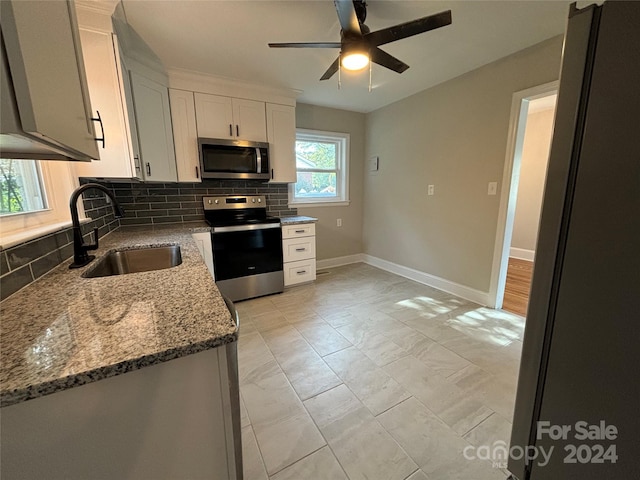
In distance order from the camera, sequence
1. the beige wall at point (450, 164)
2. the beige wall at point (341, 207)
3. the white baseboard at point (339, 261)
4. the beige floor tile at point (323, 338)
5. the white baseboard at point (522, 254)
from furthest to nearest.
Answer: the white baseboard at point (522, 254), the white baseboard at point (339, 261), the beige wall at point (341, 207), the beige wall at point (450, 164), the beige floor tile at point (323, 338)

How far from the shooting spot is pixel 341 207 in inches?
158

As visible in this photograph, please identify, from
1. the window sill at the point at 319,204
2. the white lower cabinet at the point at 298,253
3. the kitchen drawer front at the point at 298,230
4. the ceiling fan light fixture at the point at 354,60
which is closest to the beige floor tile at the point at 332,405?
the white lower cabinet at the point at 298,253

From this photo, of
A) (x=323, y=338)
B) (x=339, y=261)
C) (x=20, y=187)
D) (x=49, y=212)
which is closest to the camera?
(x=20, y=187)

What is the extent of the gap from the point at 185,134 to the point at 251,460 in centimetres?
275

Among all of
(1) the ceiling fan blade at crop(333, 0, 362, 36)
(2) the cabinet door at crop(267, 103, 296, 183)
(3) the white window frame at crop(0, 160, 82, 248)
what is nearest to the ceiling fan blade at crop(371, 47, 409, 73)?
(1) the ceiling fan blade at crop(333, 0, 362, 36)

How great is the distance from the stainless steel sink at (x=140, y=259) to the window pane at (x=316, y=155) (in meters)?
2.33

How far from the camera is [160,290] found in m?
0.93

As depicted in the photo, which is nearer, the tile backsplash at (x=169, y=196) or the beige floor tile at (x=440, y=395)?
the beige floor tile at (x=440, y=395)

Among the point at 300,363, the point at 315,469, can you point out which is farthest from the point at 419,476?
the point at 300,363

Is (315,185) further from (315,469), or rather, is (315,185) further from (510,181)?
(315,469)

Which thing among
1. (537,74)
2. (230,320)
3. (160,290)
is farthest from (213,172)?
(537,74)

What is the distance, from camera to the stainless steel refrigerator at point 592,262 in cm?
60

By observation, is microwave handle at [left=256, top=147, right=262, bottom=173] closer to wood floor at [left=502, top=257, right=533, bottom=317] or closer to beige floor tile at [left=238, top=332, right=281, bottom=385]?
beige floor tile at [left=238, top=332, right=281, bottom=385]

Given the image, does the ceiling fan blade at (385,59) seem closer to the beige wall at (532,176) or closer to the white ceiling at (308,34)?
the white ceiling at (308,34)
